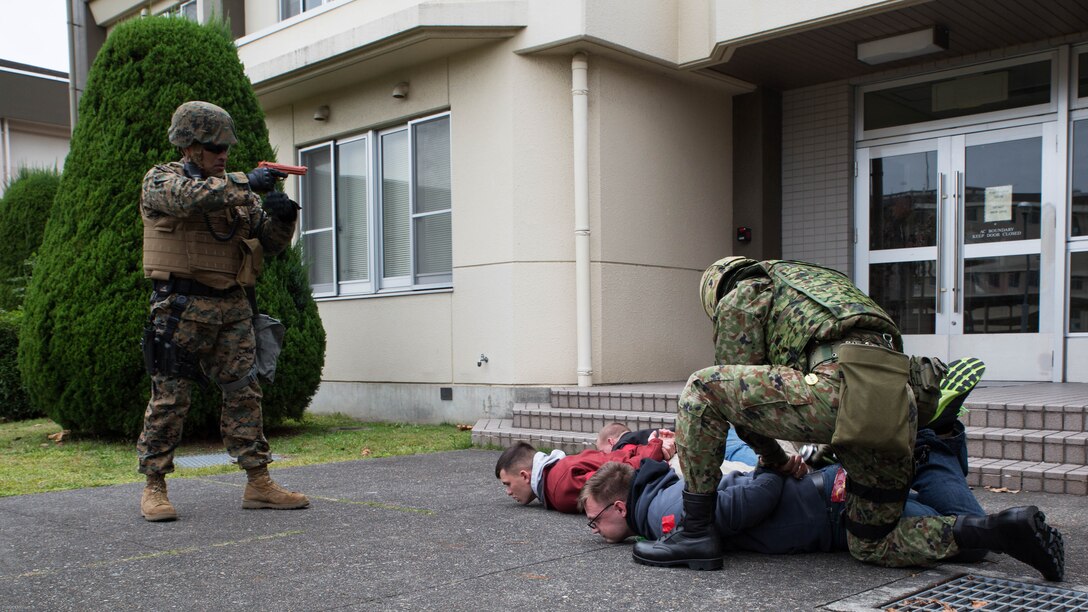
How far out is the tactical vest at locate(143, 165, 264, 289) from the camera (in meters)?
4.23

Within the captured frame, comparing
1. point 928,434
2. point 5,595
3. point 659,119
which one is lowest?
point 5,595

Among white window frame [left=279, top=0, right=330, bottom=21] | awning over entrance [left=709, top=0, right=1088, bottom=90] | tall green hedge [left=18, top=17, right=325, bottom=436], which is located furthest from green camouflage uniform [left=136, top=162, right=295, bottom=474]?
white window frame [left=279, top=0, right=330, bottom=21]

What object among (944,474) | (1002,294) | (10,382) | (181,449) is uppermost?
(1002,294)

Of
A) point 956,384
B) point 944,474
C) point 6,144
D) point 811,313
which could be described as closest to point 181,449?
point 811,313

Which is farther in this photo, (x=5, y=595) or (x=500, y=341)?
(x=500, y=341)

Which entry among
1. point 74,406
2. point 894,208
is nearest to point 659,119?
point 894,208

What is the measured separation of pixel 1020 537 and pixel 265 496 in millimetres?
3312

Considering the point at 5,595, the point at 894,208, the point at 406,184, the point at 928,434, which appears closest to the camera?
the point at 5,595

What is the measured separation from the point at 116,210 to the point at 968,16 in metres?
6.90

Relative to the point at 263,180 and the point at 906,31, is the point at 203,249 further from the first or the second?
the point at 906,31

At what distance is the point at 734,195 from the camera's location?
938cm

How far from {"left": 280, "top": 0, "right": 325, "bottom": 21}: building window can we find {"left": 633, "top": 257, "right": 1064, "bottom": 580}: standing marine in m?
8.15

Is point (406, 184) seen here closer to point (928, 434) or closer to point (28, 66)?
point (928, 434)

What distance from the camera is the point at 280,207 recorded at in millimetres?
4367
